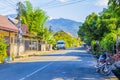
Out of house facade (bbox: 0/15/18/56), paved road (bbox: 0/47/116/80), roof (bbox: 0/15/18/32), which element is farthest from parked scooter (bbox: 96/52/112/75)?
roof (bbox: 0/15/18/32)

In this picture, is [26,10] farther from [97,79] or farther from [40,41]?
[97,79]

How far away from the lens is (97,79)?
20531 mm

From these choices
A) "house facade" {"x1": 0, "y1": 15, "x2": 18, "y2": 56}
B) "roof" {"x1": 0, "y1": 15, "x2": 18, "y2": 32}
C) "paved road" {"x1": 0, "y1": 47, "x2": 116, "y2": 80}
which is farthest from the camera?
"roof" {"x1": 0, "y1": 15, "x2": 18, "y2": 32}

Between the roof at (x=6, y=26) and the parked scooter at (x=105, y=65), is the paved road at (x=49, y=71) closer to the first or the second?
the parked scooter at (x=105, y=65)

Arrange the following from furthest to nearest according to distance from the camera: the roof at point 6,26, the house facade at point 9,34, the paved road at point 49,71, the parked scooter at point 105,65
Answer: the roof at point 6,26 < the house facade at point 9,34 < the parked scooter at point 105,65 < the paved road at point 49,71

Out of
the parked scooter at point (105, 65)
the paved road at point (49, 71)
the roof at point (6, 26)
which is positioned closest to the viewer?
the paved road at point (49, 71)

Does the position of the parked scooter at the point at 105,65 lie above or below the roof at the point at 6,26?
below

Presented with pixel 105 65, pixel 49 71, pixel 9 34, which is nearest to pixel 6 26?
pixel 9 34

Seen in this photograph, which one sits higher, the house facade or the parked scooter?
the house facade

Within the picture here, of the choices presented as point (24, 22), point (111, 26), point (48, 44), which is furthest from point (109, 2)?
point (48, 44)

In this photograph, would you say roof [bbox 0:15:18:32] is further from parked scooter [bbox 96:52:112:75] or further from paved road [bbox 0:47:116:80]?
parked scooter [bbox 96:52:112:75]

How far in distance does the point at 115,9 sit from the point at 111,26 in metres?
25.0

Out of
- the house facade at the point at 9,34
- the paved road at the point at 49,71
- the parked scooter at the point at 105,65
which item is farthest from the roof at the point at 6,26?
the parked scooter at the point at 105,65

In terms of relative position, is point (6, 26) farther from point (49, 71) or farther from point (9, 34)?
point (49, 71)
